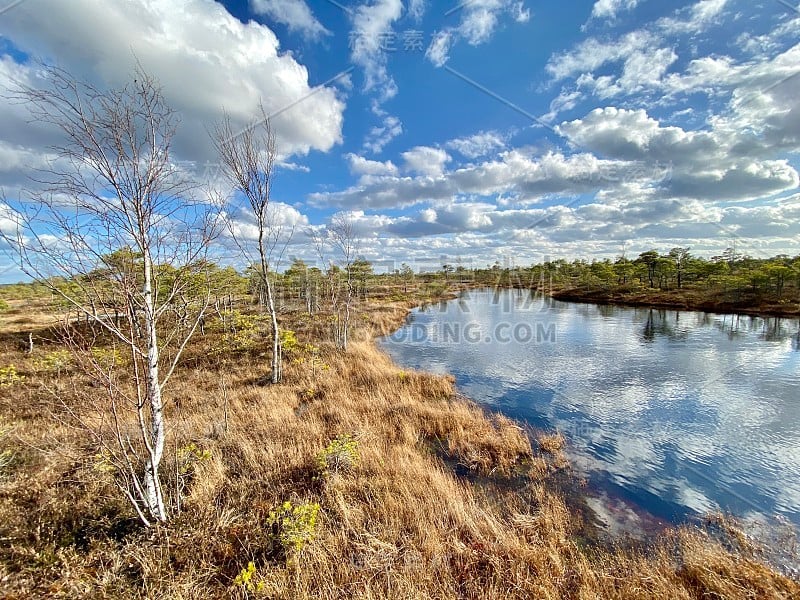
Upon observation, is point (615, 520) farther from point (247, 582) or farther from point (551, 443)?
point (247, 582)

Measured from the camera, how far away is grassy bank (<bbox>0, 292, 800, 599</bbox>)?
122 inches

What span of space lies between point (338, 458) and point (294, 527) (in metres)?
1.81

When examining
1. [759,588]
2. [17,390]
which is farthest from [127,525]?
[17,390]

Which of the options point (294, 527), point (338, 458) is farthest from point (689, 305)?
point (294, 527)

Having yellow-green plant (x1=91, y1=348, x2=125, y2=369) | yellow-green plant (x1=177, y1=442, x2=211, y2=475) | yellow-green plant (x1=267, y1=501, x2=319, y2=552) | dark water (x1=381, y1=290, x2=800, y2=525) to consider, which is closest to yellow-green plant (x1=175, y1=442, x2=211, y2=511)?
yellow-green plant (x1=177, y1=442, x2=211, y2=475)

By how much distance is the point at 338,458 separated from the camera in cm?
528

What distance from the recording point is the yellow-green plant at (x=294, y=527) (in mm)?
3385

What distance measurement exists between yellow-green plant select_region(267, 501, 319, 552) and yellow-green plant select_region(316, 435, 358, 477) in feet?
4.23

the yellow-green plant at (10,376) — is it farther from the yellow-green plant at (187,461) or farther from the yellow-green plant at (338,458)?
the yellow-green plant at (338,458)

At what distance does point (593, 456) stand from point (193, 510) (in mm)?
7453

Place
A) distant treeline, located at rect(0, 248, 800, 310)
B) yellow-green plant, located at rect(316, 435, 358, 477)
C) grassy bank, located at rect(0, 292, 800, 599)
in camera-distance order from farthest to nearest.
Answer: distant treeline, located at rect(0, 248, 800, 310)
yellow-green plant, located at rect(316, 435, 358, 477)
grassy bank, located at rect(0, 292, 800, 599)

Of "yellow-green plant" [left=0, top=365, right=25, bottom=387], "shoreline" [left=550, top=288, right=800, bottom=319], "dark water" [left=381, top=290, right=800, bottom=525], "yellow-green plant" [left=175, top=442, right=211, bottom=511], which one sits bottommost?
"dark water" [left=381, top=290, right=800, bottom=525]

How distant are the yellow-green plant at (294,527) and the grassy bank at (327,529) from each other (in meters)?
0.02

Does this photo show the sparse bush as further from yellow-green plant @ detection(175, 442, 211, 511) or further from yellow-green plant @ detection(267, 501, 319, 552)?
yellow-green plant @ detection(175, 442, 211, 511)
